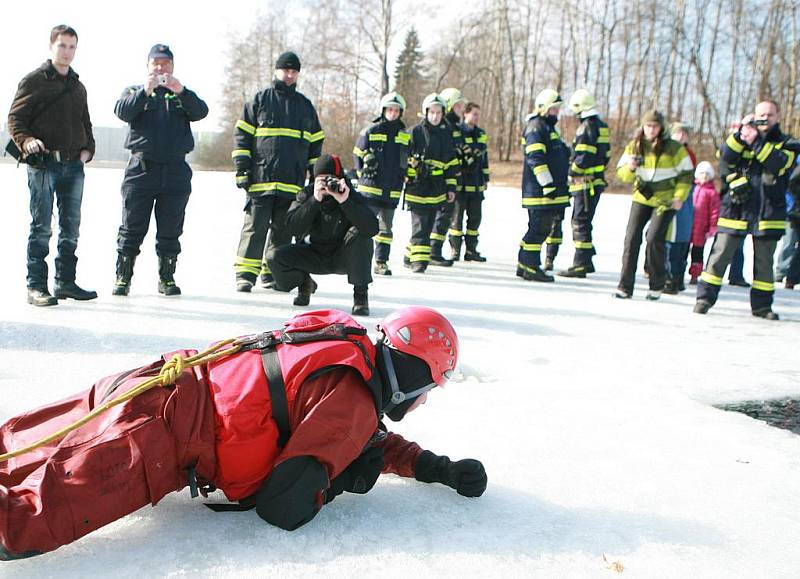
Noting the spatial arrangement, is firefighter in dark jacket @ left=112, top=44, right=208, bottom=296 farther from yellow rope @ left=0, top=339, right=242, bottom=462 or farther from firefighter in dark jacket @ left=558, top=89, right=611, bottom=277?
firefighter in dark jacket @ left=558, top=89, right=611, bottom=277

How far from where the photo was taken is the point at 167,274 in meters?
5.93

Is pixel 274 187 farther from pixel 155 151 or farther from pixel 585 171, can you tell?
pixel 585 171

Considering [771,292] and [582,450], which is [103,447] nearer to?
[582,450]

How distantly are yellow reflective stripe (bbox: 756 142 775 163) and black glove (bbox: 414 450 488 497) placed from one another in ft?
16.2

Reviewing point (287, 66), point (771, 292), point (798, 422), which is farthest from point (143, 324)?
point (771, 292)

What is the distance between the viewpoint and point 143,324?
16.1 ft

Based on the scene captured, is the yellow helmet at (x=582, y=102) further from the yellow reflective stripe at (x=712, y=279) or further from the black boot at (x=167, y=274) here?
the black boot at (x=167, y=274)

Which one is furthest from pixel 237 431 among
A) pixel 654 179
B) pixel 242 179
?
pixel 654 179

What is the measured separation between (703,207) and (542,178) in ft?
7.50

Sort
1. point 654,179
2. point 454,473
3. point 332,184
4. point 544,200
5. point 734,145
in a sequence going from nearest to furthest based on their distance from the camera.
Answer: point 454,473 → point 332,184 → point 734,145 → point 654,179 → point 544,200

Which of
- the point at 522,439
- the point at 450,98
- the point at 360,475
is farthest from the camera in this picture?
the point at 450,98

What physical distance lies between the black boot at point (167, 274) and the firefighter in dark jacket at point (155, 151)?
0.69 feet

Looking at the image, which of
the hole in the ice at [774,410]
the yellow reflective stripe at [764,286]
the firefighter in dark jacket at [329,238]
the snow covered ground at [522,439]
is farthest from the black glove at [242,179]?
the yellow reflective stripe at [764,286]

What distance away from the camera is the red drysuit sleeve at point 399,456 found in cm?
274
